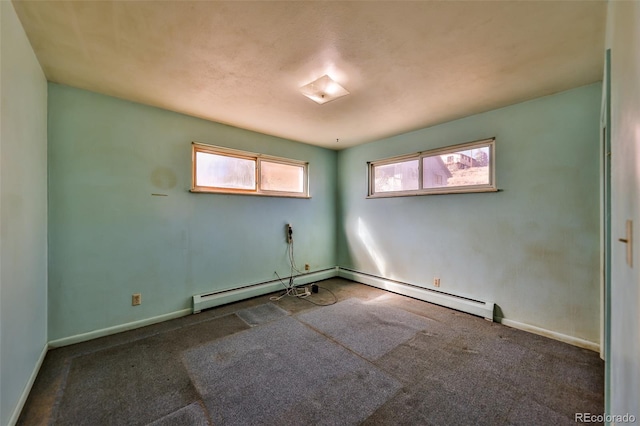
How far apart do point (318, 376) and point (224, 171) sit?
2.80m

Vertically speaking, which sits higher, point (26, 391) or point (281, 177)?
point (281, 177)

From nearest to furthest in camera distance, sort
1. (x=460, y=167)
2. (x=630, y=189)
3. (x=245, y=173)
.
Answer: (x=630, y=189), (x=460, y=167), (x=245, y=173)

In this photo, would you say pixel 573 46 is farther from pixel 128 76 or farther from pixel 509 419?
pixel 128 76

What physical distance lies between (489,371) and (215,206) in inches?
134

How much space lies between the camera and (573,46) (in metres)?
1.86

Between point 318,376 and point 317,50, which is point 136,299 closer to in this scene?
point 318,376

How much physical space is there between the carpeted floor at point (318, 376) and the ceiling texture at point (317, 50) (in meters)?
2.52

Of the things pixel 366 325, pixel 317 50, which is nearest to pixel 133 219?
pixel 317 50

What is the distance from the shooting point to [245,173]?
3771mm

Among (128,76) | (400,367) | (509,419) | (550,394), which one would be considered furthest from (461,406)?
(128,76)

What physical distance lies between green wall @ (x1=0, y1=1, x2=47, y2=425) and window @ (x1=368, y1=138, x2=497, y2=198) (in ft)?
13.0

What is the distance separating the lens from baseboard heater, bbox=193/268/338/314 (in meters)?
3.21

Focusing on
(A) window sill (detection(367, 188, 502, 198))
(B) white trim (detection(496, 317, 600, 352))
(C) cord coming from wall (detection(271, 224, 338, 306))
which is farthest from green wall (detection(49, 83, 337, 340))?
(B) white trim (detection(496, 317, 600, 352))

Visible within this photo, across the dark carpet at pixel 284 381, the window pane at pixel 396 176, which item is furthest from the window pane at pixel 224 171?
the window pane at pixel 396 176
